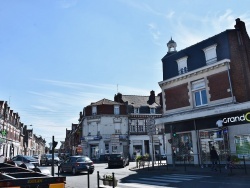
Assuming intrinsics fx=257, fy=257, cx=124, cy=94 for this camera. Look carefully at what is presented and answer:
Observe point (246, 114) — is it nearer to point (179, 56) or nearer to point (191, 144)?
point (191, 144)

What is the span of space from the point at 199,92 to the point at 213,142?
14.9 ft

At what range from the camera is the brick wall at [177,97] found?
23.8 m

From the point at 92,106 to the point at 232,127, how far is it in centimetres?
3267

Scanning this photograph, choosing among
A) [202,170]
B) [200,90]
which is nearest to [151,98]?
[200,90]

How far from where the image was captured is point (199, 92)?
2283 centimetres

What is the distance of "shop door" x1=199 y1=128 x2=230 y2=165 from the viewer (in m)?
20.0

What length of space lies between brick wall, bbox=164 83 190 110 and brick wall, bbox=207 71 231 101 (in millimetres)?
2572

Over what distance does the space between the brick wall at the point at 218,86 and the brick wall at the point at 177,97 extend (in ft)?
8.44

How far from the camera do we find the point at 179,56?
985 inches

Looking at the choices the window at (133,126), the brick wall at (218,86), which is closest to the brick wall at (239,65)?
the brick wall at (218,86)

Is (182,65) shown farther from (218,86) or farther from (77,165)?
(77,165)

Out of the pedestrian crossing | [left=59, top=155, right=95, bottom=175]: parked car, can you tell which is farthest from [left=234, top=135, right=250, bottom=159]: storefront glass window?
[left=59, top=155, right=95, bottom=175]: parked car

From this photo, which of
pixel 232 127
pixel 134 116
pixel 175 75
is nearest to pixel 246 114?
pixel 232 127

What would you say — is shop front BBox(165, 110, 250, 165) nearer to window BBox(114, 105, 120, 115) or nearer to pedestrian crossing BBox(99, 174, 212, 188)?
pedestrian crossing BBox(99, 174, 212, 188)
